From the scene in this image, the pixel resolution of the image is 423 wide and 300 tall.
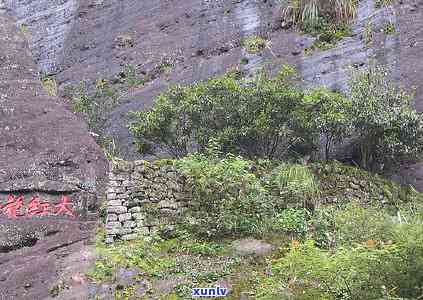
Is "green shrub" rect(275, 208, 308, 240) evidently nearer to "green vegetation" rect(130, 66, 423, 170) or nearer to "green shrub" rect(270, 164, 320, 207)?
"green shrub" rect(270, 164, 320, 207)

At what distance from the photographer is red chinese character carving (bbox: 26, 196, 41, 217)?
9.14 m

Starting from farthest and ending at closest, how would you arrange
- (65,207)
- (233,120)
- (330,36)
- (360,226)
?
1. (330,36)
2. (233,120)
3. (65,207)
4. (360,226)

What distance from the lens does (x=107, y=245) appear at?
8266 mm

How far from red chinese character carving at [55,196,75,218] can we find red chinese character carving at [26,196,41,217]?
0.93 ft

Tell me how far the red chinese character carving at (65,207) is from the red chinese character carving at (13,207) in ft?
1.84

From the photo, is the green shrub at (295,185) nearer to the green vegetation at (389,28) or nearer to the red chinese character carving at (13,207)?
the red chinese character carving at (13,207)

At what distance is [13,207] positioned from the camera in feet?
30.3

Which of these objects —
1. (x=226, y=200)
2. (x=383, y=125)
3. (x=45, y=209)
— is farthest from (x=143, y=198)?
(x=383, y=125)

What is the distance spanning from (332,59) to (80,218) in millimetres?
7566

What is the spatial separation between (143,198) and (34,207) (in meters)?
1.84

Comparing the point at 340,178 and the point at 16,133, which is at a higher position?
the point at 16,133

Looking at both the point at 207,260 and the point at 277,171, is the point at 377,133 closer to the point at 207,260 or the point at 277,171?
the point at 277,171

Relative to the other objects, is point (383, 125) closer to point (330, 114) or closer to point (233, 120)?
point (330, 114)

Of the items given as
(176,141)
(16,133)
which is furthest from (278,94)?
(16,133)
